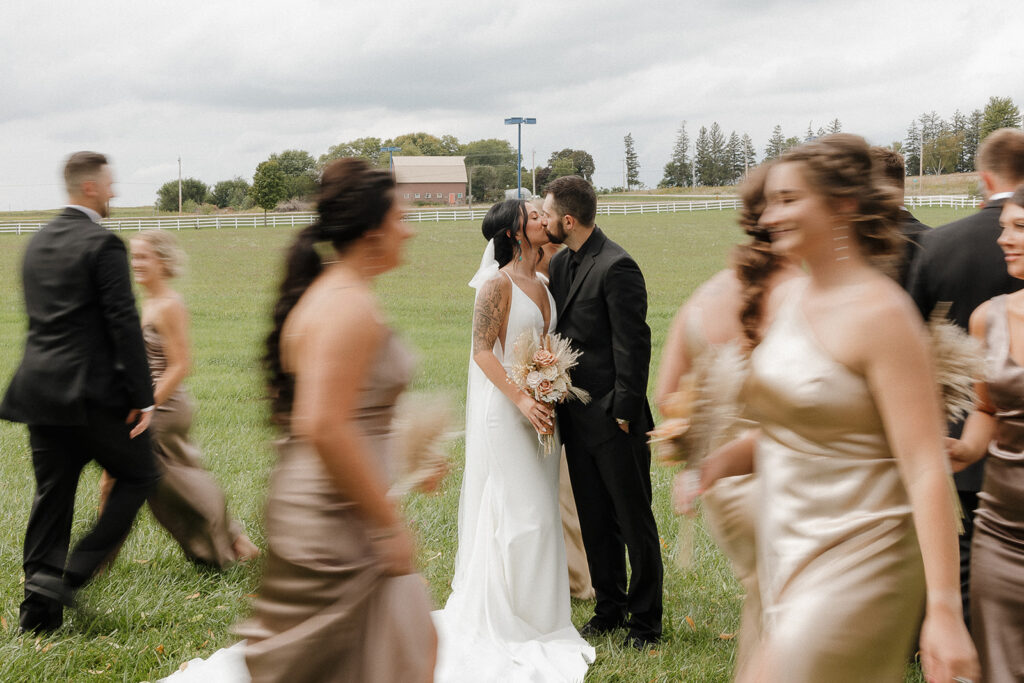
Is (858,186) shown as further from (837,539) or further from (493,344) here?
(493,344)

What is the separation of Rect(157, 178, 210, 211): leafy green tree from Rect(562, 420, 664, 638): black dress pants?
11050 centimetres

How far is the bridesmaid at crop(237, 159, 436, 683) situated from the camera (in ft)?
9.25

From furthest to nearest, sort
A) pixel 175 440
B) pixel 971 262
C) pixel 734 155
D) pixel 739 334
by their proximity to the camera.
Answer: pixel 734 155, pixel 175 440, pixel 971 262, pixel 739 334

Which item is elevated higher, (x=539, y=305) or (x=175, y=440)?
(x=539, y=305)

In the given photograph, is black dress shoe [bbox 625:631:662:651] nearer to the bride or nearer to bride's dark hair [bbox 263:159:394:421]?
the bride

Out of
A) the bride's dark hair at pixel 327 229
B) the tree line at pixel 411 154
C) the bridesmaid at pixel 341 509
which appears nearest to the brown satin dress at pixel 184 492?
the bride's dark hair at pixel 327 229

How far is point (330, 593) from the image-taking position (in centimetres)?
288

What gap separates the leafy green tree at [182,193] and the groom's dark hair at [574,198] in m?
110

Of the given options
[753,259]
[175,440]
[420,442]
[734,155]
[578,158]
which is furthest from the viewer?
[734,155]

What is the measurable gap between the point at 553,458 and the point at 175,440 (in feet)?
9.03

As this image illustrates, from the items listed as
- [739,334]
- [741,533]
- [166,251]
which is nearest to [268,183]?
[166,251]

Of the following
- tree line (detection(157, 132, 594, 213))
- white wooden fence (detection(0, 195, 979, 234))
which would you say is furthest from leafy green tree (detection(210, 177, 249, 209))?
white wooden fence (detection(0, 195, 979, 234))

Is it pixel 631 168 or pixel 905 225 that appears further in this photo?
pixel 631 168

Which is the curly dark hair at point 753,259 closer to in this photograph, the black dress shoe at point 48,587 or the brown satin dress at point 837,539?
the brown satin dress at point 837,539
